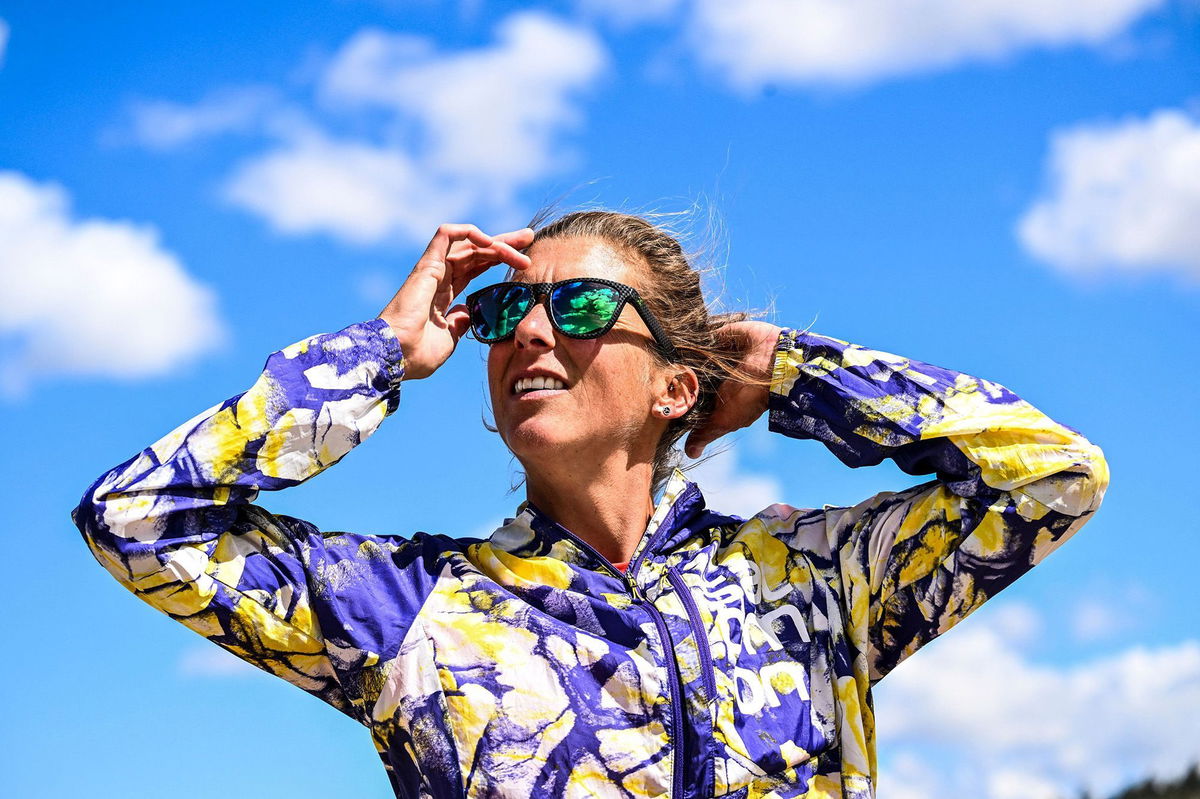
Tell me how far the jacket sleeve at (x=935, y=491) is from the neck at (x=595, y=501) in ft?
2.32

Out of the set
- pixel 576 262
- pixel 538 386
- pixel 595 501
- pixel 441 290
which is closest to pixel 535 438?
pixel 538 386

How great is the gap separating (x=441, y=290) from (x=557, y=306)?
1.39ft

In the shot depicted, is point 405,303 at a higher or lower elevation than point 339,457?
higher

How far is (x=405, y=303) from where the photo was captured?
464cm

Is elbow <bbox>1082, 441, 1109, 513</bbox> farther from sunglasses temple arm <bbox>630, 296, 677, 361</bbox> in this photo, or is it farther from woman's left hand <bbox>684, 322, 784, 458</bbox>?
sunglasses temple arm <bbox>630, 296, 677, 361</bbox>

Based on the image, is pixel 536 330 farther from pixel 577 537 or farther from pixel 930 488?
pixel 930 488

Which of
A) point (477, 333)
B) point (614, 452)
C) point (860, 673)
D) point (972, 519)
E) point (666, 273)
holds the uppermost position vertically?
point (666, 273)

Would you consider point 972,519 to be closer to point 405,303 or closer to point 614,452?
point 614,452

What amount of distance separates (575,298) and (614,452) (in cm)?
58

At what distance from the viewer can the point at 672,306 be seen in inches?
204

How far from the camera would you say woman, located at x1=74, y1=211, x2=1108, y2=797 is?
4051 millimetres

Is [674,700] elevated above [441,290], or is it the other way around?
[441,290]

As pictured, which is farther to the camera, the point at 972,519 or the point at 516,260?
the point at 516,260

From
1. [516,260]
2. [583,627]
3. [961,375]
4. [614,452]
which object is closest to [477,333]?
[516,260]
